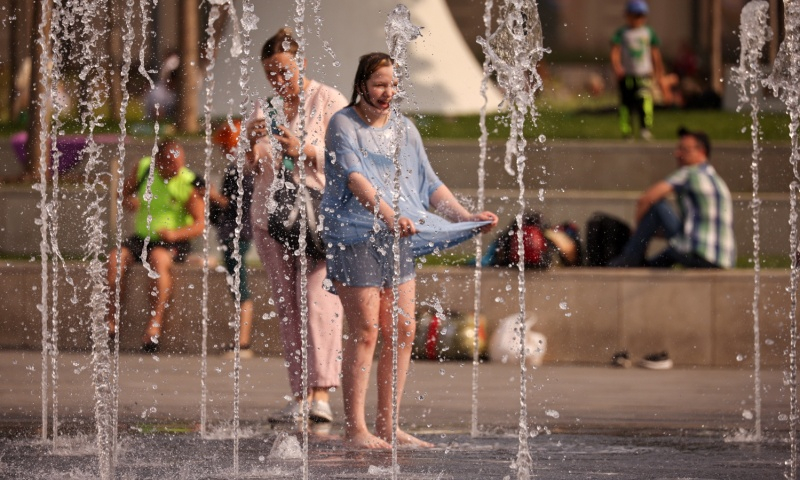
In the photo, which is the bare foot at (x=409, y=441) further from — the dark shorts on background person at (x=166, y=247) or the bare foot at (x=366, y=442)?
the dark shorts on background person at (x=166, y=247)

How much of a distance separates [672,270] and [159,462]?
520 centimetres

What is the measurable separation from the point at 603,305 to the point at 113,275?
9.99ft

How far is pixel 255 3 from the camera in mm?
16844

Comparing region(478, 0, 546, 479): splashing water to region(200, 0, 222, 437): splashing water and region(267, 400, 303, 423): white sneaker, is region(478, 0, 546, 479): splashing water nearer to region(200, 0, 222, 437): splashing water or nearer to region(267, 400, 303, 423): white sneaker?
region(267, 400, 303, 423): white sneaker

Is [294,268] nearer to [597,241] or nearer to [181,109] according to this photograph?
[597,241]

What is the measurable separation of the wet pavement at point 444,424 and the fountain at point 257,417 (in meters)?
0.02

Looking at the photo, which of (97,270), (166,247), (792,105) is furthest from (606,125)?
(97,270)

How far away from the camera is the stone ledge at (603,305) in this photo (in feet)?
33.4

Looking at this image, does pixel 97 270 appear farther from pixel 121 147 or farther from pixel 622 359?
pixel 622 359

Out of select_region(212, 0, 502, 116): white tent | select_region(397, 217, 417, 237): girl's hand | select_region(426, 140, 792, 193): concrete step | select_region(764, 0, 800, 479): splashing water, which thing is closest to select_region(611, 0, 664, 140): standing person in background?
select_region(426, 140, 792, 193): concrete step

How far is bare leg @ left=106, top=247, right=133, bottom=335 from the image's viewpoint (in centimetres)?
972

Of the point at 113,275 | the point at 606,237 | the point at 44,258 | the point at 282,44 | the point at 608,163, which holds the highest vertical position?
the point at 282,44

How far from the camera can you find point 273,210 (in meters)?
7.13

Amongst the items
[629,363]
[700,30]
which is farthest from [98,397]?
[700,30]
